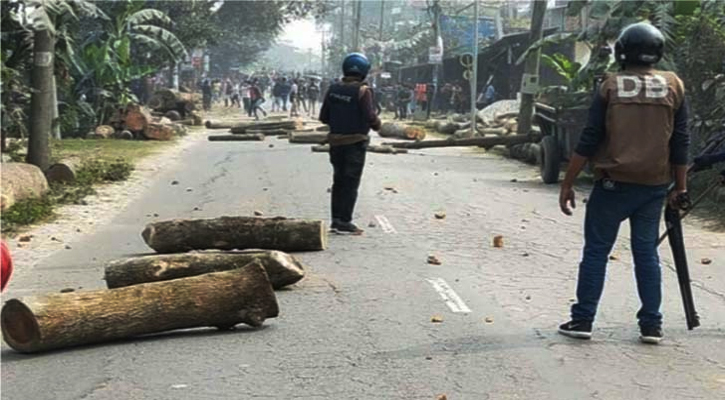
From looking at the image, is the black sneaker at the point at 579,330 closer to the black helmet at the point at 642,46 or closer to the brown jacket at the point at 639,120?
the brown jacket at the point at 639,120

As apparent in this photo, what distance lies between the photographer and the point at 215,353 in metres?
7.67

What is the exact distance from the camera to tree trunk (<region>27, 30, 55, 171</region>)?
65.6ft

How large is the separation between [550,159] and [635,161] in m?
13.3

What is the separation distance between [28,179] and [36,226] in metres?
2.43

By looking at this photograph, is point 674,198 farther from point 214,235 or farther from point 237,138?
point 237,138

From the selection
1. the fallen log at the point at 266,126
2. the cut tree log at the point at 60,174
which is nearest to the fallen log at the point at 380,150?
the fallen log at the point at 266,126

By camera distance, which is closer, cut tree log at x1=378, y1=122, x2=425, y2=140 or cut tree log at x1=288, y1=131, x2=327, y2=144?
cut tree log at x1=288, y1=131, x2=327, y2=144

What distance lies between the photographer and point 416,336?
8.11 metres

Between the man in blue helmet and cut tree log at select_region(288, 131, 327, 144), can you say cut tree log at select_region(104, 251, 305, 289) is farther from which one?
cut tree log at select_region(288, 131, 327, 144)

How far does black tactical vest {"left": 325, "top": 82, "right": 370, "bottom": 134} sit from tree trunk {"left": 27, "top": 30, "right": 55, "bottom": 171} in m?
8.15

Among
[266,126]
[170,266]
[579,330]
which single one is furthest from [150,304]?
[266,126]

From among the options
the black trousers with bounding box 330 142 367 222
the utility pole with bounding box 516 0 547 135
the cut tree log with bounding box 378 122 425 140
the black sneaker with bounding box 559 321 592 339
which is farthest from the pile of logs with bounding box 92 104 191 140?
the black sneaker with bounding box 559 321 592 339

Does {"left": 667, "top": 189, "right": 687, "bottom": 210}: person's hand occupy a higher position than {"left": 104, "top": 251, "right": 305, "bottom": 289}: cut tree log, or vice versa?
{"left": 667, "top": 189, "right": 687, "bottom": 210}: person's hand

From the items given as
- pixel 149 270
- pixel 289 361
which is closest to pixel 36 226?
pixel 149 270
